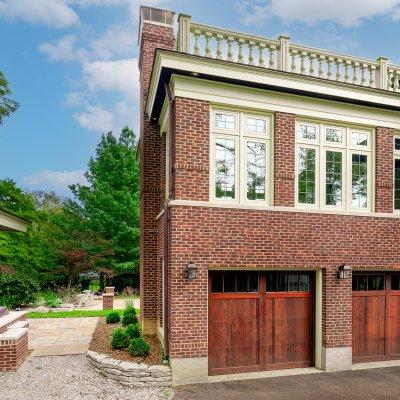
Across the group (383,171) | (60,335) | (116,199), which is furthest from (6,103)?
(383,171)

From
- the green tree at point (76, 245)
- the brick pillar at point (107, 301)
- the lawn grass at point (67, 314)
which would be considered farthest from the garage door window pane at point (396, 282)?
the green tree at point (76, 245)

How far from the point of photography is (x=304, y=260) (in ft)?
28.4

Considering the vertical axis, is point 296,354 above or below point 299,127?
below

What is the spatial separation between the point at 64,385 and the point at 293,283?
547 centimetres

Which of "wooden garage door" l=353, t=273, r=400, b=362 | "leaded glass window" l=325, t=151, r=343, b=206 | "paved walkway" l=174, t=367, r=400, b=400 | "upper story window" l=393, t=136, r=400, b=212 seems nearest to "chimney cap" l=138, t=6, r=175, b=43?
"leaded glass window" l=325, t=151, r=343, b=206

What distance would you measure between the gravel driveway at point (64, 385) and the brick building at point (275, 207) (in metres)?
1.01

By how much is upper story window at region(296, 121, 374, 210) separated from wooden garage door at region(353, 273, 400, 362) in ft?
6.48

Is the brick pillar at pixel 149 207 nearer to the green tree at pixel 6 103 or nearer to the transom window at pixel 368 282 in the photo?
the transom window at pixel 368 282

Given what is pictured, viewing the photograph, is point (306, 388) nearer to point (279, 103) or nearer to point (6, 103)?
point (279, 103)

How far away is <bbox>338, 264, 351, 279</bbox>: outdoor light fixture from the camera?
28.7 feet

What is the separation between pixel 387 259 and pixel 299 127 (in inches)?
158

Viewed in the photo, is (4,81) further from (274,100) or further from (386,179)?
(386,179)

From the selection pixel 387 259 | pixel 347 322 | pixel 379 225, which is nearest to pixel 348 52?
pixel 379 225

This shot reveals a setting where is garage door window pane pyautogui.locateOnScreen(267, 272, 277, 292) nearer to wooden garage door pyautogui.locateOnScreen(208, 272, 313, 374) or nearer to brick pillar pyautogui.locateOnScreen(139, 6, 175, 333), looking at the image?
wooden garage door pyautogui.locateOnScreen(208, 272, 313, 374)
